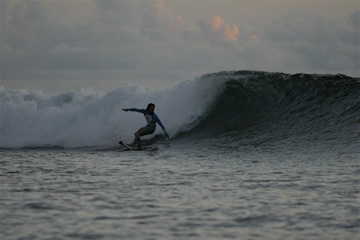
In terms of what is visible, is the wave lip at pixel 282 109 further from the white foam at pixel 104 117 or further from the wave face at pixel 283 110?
the white foam at pixel 104 117

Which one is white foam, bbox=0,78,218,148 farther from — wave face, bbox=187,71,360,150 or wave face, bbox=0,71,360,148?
wave face, bbox=187,71,360,150

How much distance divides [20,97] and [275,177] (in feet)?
83.7

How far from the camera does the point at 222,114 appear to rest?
20172 mm

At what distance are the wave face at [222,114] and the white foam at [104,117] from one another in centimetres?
3

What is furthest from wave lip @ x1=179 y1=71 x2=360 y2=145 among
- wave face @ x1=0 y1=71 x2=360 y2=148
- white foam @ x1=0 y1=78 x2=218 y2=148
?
white foam @ x1=0 y1=78 x2=218 y2=148

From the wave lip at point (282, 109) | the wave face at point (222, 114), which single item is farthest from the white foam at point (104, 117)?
the wave lip at point (282, 109)

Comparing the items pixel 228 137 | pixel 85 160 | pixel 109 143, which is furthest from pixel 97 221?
pixel 109 143

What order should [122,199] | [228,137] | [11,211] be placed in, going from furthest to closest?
1. [228,137]
2. [122,199]
3. [11,211]

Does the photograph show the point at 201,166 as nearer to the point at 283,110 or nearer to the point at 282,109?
the point at 283,110

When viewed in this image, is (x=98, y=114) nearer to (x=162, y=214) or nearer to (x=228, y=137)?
(x=228, y=137)

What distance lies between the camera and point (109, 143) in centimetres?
1945

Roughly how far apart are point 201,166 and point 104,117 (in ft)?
38.1

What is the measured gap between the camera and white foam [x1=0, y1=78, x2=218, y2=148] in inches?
802

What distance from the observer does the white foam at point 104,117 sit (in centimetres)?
2036
